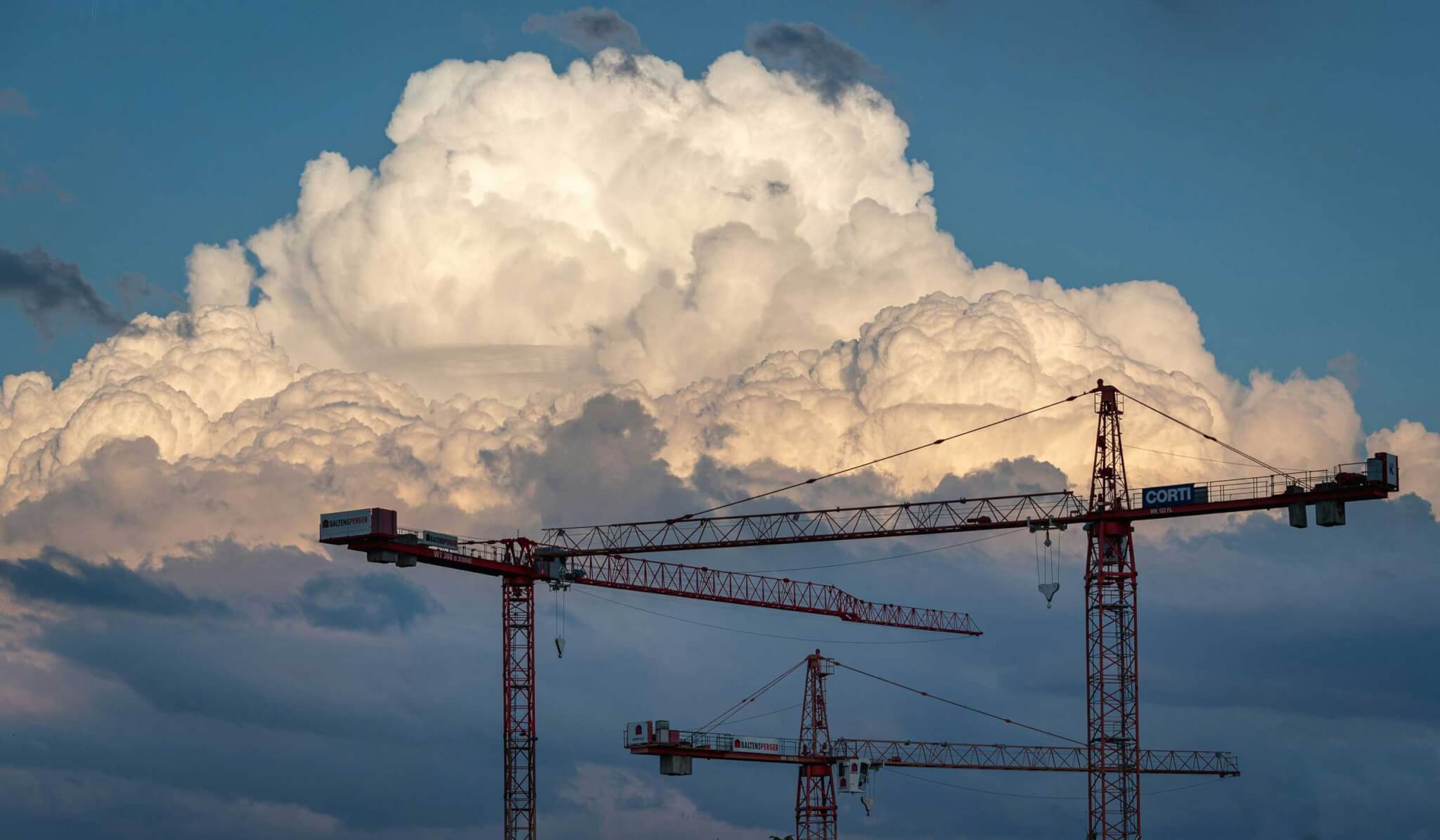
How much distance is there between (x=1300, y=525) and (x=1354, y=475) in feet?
25.1

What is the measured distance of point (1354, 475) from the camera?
19038cm

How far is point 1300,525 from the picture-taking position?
195 metres
